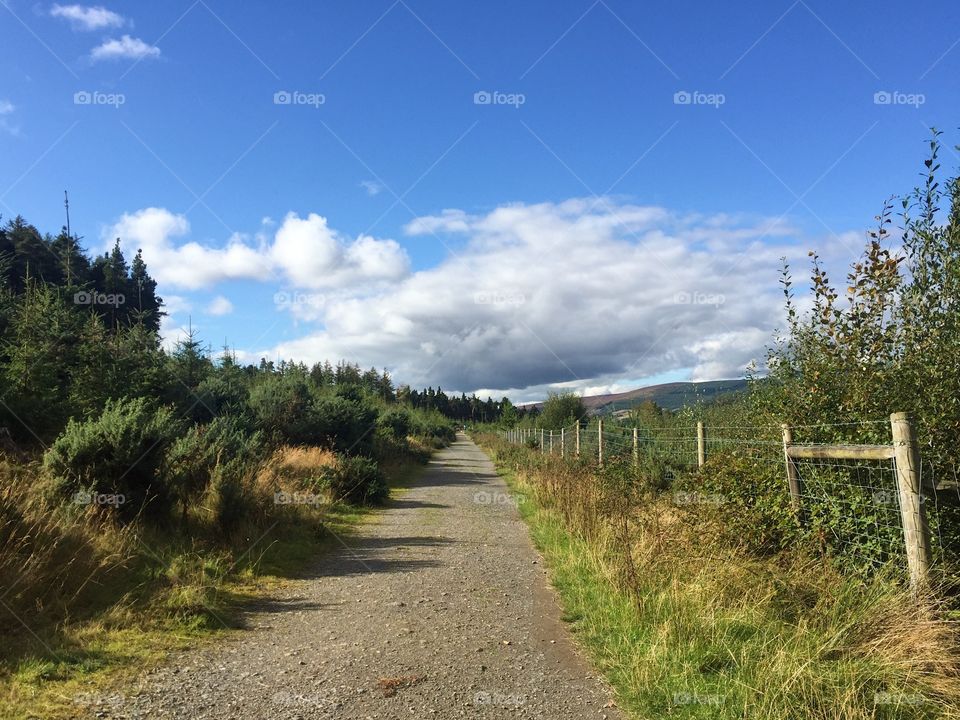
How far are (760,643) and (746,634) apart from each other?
279 millimetres

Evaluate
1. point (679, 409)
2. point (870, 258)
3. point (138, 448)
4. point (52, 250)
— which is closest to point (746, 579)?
point (870, 258)

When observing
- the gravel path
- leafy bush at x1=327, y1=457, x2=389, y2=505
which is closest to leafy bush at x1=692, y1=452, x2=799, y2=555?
the gravel path

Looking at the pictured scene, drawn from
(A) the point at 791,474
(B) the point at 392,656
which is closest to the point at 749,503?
(A) the point at 791,474

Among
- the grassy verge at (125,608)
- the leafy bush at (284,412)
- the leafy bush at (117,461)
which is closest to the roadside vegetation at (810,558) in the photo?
the grassy verge at (125,608)

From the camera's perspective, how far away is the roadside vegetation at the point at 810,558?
3.88 metres

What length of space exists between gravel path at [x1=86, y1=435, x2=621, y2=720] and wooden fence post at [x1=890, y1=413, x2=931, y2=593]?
2.49 meters

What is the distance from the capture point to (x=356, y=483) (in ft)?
48.6

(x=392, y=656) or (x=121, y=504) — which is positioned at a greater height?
(x=121, y=504)

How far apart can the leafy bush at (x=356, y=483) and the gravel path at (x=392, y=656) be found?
5.53 metres

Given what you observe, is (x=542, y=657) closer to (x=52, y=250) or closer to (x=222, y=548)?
(x=222, y=548)

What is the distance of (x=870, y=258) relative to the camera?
20.5 ft

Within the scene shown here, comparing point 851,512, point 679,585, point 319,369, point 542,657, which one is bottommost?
point 542,657

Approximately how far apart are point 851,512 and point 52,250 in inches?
2210

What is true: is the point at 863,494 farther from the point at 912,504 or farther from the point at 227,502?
the point at 227,502
